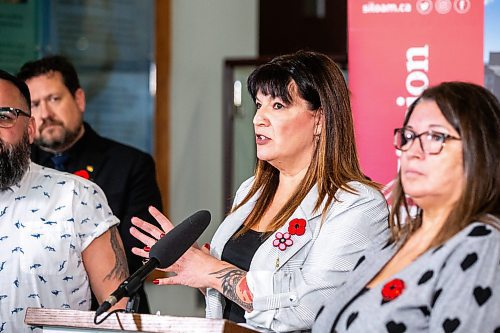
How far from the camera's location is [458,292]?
6.77ft

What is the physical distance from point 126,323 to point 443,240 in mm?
689

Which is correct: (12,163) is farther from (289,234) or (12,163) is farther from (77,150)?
(77,150)

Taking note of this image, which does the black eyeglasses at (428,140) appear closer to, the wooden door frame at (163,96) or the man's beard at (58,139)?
the man's beard at (58,139)

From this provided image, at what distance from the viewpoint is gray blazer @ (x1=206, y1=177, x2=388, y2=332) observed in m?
2.57

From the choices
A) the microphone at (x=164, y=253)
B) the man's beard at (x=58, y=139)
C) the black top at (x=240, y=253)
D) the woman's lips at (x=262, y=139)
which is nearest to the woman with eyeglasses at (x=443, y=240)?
the microphone at (x=164, y=253)

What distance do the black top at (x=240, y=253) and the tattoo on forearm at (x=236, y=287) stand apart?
0.24 feet

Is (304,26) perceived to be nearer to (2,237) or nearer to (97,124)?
(97,124)

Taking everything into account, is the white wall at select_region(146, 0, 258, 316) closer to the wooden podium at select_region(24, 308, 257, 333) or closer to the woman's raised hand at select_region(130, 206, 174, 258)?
the woman's raised hand at select_region(130, 206, 174, 258)

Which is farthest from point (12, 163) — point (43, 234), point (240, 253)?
point (240, 253)

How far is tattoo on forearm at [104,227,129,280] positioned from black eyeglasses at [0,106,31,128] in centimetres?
43

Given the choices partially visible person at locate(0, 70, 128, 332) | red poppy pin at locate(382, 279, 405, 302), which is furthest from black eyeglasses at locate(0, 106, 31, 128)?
red poppy pin at locate(382, 279, 405, 302)

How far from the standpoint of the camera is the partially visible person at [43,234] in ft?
Answer: 9.78

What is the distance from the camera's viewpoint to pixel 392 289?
218 cm

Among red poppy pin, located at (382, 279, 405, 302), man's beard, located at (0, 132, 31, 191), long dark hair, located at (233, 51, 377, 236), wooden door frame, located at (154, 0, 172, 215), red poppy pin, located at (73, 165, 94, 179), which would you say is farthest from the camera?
wooden door frame, located at (154, 0, 172, 215)
